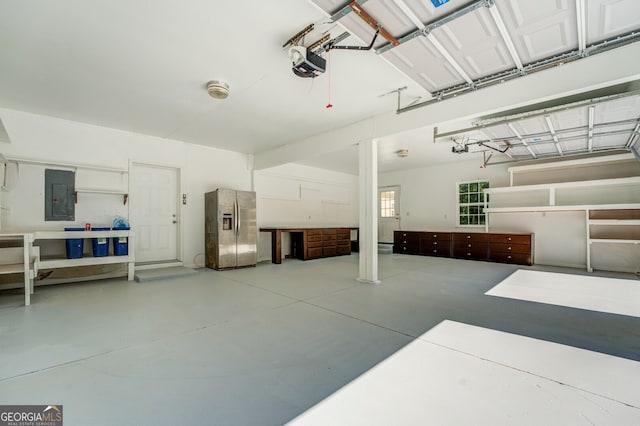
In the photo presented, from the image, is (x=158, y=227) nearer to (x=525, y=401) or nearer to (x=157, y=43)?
(x=157, y=43)

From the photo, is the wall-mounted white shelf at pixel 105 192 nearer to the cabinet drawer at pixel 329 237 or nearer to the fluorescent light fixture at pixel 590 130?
the cabinet drawer at pixel 329 237

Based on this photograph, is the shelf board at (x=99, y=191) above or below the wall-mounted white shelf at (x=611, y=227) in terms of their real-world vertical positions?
above

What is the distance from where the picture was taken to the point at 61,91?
3799mm

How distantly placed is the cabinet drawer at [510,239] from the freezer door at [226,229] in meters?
6.57

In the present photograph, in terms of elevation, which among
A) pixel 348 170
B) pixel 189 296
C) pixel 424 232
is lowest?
pixel 189 296

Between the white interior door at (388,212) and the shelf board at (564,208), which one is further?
the white interior door at (388,212)

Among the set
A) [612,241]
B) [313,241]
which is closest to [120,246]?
[313,241]

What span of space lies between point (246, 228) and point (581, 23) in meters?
6.07

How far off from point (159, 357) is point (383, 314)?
2.28 meters

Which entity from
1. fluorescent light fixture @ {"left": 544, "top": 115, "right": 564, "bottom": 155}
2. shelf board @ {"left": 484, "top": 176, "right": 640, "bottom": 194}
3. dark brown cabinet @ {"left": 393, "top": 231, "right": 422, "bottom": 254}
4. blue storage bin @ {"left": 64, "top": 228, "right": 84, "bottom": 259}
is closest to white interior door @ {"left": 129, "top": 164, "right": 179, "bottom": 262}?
blue storage bin @ {"left": 64, "top": 228, "right": 84, "bottom": 259}

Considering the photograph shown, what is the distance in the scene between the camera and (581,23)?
2066 mm

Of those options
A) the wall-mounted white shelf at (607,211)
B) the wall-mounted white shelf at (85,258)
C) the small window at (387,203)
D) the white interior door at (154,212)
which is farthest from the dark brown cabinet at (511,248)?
the wall-mounted white shelf at (85,258)

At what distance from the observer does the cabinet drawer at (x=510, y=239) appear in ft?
21.9

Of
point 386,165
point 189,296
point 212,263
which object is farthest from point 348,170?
point 189,296
